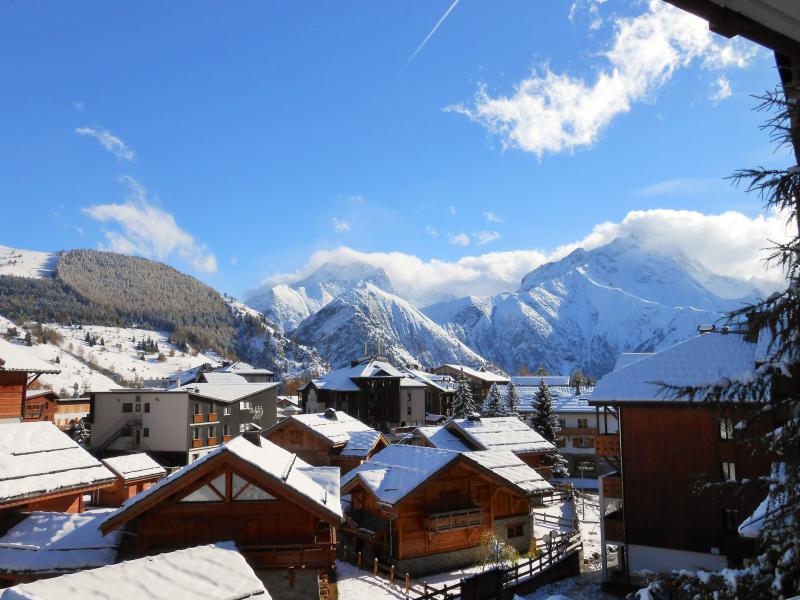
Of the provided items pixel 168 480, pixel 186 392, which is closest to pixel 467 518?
pixel 168 480

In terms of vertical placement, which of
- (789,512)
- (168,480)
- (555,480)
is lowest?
(555,480)

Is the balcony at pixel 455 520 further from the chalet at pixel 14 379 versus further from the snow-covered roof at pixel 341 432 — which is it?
the chalet at pixel 14 379

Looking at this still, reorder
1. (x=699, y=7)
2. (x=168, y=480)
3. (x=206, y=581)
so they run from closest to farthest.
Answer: (x=699, y=7) → (x=206, y=581) → (x=168, y=480)

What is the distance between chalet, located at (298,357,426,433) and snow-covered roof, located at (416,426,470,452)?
3638 cm

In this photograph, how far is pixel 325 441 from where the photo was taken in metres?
41.6

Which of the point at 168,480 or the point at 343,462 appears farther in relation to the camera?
the point at 343,462

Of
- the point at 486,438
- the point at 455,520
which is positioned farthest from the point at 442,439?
the point at 455,520

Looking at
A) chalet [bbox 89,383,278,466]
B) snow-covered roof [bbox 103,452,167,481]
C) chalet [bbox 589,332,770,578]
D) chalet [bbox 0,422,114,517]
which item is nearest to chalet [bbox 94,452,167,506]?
snow-covered roof [bbox 103,452,167,481]

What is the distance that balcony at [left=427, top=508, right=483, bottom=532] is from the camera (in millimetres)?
25969

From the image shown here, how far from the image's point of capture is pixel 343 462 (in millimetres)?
41812

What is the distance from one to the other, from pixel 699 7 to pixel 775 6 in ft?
1.56

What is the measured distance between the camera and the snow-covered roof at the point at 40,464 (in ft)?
56.5

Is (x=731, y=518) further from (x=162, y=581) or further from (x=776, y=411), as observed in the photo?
(x=162, y=581)

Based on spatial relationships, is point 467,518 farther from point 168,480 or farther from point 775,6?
point 775,6
